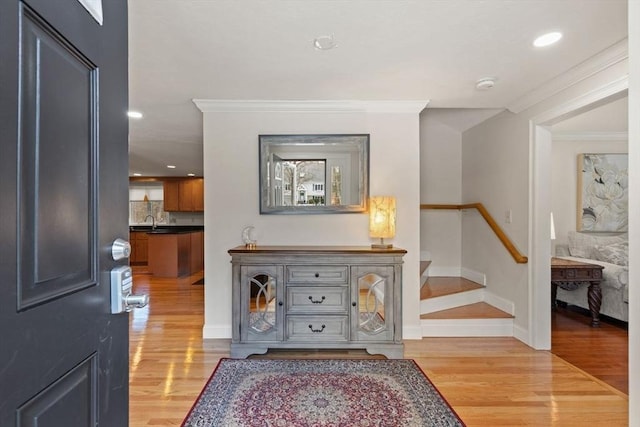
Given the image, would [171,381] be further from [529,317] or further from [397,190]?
[529,317]

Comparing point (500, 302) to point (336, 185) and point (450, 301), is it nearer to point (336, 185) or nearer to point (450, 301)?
point (450, 301)

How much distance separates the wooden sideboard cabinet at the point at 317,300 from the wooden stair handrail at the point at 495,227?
4.09ft

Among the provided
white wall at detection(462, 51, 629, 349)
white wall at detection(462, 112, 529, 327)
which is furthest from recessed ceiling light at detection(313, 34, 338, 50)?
white wall at detection(462, 112, 529, 327)

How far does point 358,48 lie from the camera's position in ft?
6.82

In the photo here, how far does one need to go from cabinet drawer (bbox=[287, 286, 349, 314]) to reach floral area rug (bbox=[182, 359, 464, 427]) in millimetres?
397

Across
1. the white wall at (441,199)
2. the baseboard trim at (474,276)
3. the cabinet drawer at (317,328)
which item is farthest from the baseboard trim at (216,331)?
the baseboard trim at (474,276)

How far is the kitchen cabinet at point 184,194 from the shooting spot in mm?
8008

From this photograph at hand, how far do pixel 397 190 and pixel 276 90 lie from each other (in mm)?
1407

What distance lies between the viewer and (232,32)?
190 centimetres

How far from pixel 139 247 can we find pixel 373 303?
685 centimetres

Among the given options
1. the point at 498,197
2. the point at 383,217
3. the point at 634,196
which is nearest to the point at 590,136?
the point at 498,197

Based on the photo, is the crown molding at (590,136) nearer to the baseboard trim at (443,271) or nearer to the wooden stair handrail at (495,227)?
the wooden stair handrail at (495,227)

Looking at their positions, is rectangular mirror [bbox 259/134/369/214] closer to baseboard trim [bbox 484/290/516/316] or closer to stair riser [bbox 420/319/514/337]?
stair riser [bbox 420/319/514/337]

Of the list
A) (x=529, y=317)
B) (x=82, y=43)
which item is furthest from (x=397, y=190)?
(x=82, y=43)
